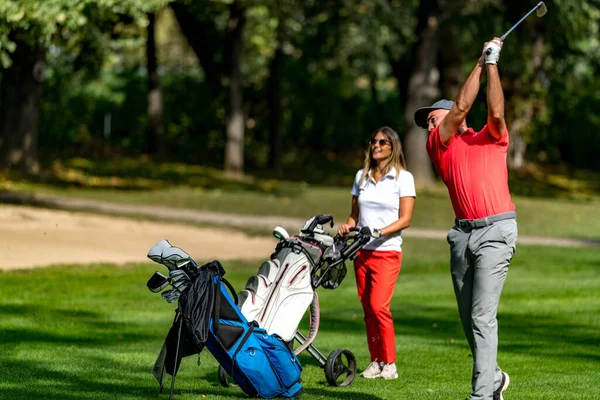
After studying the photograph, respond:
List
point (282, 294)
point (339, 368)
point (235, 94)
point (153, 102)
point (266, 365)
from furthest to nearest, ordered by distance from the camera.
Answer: point (153, 102) → point (235, 94) → point (339, 368) → point (282, 294) → point (266, 365)

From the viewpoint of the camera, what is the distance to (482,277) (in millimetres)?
7523

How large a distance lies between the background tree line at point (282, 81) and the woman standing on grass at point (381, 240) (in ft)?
→ 44.8

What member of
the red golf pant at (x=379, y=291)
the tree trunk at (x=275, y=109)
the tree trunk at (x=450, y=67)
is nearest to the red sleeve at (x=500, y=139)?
the red golf pant at (x=379, y=291)

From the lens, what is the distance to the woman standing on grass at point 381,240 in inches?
377

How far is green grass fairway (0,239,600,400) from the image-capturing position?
354 inches

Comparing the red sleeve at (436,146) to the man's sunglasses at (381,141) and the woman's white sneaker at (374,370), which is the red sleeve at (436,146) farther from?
the woman's white sneaker at (374,370)

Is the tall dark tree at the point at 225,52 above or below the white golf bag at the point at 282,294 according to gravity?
above

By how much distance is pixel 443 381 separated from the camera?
9516mm

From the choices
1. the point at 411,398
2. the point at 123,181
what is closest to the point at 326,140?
the point at 123,181

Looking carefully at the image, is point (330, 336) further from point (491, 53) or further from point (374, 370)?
point (491, 53)

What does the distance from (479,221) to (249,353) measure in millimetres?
1720

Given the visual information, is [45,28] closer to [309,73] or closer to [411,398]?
[411,398]

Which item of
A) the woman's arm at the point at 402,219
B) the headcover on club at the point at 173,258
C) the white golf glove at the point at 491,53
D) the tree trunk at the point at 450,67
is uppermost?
the tree trunk at the point at 450,67

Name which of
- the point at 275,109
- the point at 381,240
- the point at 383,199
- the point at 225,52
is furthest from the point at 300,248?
the point at 275,109
